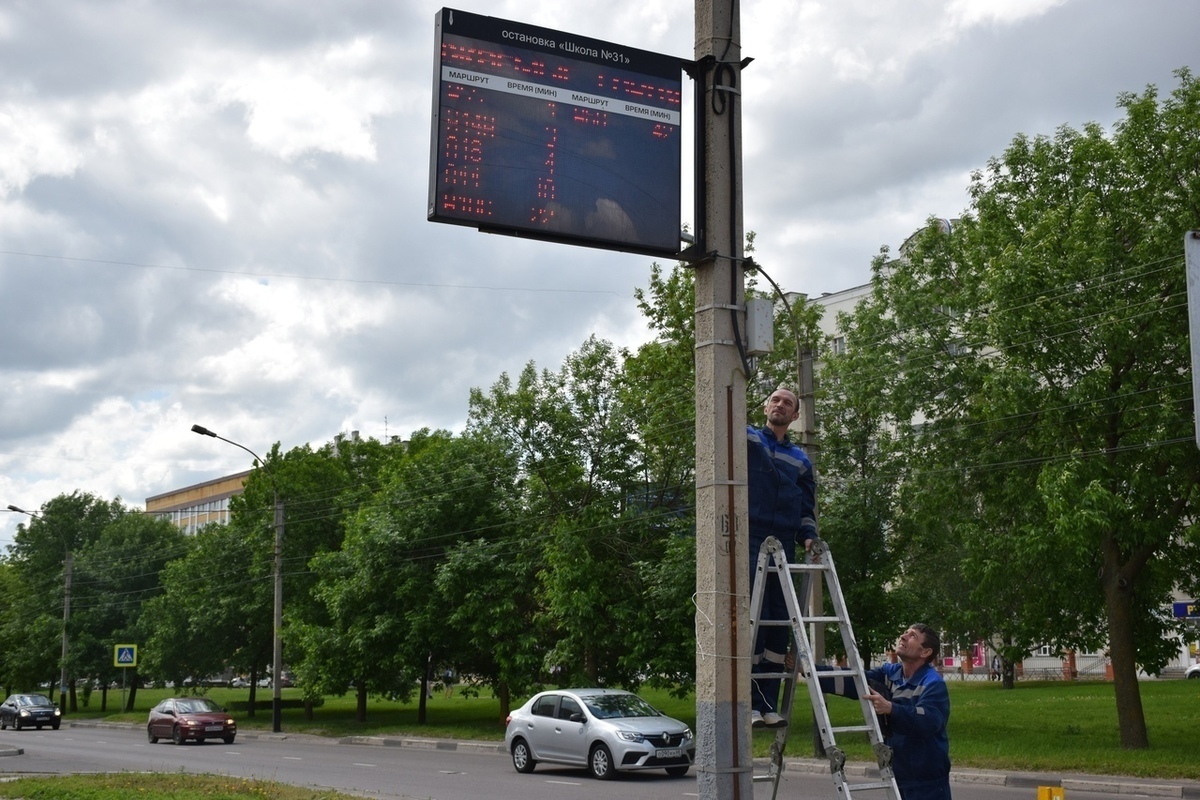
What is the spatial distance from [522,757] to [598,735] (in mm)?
2428

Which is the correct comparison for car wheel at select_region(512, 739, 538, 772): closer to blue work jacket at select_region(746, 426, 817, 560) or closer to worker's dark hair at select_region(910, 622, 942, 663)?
blue work jacket at select_region(746, 426, 817, 560)

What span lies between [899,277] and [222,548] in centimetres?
3544

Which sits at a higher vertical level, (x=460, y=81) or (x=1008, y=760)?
(x=460, y=81)

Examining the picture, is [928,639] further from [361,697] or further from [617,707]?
[361,697]

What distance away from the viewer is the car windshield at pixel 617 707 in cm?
2245

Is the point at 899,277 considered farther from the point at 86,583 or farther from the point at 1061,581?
the point at 86,583

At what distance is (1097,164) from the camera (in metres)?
23.3

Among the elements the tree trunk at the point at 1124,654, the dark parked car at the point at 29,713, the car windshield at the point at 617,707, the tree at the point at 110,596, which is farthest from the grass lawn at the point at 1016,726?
the tree at the point at 110,596

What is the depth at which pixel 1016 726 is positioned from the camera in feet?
91.5

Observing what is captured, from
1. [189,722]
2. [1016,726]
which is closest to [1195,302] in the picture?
[1016,726]

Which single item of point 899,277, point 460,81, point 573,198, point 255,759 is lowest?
point 255,759

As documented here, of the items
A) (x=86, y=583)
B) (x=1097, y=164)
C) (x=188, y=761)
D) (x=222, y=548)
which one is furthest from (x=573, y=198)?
(x=86, y=583)

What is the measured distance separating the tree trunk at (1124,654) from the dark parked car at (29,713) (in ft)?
141

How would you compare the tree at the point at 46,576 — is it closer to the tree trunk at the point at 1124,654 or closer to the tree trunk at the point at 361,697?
the tree trunk at the point at 361,697
